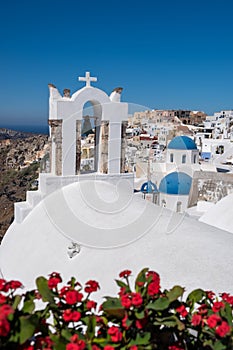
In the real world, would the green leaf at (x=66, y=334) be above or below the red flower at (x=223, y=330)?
below

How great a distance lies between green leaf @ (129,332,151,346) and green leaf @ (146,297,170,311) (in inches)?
4.9

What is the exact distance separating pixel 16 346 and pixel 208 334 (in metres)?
0.99

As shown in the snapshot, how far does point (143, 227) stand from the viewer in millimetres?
4000

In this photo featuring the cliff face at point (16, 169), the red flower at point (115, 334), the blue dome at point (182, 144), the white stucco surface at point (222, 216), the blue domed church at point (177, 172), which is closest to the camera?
the red flower at point (115, 334)

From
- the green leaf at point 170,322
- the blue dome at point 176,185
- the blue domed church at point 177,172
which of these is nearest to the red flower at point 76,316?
the green leaf at point 170,322

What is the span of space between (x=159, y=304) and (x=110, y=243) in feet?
6.50

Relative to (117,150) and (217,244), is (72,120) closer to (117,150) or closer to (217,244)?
(117,150)

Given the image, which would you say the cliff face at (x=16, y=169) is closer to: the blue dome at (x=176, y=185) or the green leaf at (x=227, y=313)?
the blue dome at (x=176, y=185)

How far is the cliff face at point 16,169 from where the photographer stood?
18770 millimetres

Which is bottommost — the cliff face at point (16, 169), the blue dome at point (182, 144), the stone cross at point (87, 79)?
the cliff face at point (16, 169)

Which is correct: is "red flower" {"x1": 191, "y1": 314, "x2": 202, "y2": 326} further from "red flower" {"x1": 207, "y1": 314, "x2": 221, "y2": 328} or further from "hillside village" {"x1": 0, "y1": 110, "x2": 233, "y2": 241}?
"hillside village" {"x1": 0, "y1": 110, "x2": 233, "y2": 241}

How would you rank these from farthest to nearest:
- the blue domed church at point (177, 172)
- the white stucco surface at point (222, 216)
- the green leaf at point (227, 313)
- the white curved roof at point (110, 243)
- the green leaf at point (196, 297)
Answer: the blue domed church at point (177, 172)
the white stucco surface at point (222, 216)
the white curved roof at point (110, 243)
the green leaf at point (196, 297)
the green leaf at point (227, 313)

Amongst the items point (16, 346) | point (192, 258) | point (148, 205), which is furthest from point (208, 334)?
point (148, 205)

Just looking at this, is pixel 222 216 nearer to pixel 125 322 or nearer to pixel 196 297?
pixel 196 297
